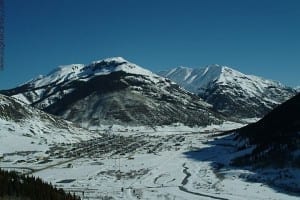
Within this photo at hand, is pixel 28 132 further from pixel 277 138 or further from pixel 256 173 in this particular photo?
pixel 256 173

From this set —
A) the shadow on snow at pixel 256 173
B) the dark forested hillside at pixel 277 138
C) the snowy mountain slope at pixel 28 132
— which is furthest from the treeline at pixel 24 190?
the snowy mountain slope at pixel 28 132

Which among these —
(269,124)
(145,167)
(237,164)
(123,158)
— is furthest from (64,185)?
(269,124)

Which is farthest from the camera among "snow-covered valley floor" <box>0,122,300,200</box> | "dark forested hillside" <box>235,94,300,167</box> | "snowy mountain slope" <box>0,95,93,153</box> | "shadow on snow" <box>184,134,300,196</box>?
"snowy mountain slope" <box>0,95,93,153</box>

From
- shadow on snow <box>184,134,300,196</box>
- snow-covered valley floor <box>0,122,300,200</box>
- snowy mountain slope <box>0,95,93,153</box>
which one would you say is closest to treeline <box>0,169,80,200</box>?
snow-covered valley floor <box>0,122,300,200</box>

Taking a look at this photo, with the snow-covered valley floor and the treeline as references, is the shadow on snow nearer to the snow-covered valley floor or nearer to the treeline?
the snow-covered valley floor

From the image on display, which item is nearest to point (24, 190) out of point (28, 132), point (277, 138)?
point (277, 138)

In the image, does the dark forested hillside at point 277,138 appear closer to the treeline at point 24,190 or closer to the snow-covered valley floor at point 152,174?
the snow-covered valley floor at point 152,174
